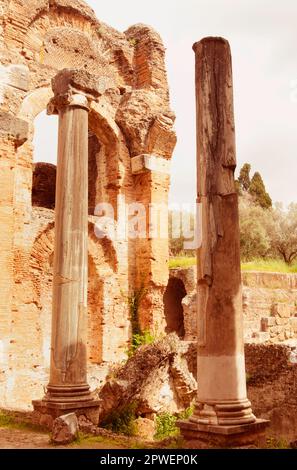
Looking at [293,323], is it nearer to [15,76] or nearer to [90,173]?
[90,173]

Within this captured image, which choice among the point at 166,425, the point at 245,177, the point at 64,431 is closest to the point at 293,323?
the point at 166,425

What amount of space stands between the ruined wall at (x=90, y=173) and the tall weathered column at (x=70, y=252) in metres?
2.97

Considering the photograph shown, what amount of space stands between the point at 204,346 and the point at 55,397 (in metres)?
2.53

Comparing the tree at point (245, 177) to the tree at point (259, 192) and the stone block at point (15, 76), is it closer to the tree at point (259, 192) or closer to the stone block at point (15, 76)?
the tree at point (259, 192)

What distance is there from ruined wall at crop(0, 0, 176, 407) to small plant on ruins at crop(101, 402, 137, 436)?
6.91 ft

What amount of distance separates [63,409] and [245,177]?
1424 inches

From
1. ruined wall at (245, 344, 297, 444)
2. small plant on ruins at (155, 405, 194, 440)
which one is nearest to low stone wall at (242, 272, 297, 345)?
ruined wall at (245, 344, 297, 444)

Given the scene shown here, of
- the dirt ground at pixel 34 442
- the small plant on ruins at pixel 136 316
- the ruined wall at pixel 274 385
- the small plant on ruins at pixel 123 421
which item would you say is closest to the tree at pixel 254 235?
the small plant on ruins at pixel 136 316

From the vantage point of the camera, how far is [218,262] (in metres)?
5.46

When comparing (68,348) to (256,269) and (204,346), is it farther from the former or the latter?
(256,269)

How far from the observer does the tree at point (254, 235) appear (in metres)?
32.1

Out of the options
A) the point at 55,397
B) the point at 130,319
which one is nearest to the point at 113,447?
the point at 55,397

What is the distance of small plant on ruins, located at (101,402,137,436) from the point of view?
344 inches

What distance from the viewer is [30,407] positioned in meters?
11.0
